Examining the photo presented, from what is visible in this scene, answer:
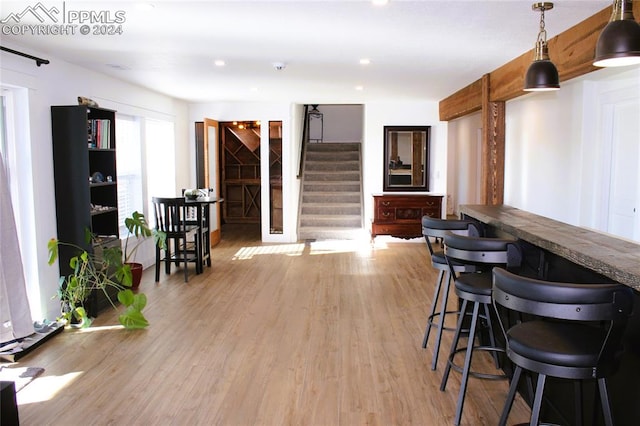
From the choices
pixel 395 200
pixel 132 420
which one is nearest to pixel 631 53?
pixel 132 420

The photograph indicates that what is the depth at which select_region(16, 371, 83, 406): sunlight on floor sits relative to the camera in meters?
3.07

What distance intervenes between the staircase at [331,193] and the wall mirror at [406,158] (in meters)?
0.91

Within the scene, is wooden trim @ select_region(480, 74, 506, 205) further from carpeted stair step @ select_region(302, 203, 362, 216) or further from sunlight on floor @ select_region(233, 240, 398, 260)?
carpeted stair step @ select_region(302, 203, 362, 216)

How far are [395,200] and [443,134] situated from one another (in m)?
1.45

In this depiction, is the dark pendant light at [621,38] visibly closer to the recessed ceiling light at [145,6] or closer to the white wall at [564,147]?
the recessed ceiling light at [145,6]

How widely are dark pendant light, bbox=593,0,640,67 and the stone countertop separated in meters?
0.86

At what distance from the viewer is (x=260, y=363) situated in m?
3.59

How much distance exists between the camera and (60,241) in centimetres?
463

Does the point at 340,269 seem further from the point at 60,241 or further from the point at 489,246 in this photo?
the point at 489,246

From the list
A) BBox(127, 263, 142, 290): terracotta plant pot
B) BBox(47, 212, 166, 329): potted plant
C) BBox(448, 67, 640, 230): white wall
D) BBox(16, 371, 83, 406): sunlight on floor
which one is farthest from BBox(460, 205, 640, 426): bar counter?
BBox(127, 263, 142, 290): terracotta plant pot

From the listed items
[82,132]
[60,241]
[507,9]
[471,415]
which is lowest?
[471,415]

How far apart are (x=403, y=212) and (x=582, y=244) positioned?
5.69 meters

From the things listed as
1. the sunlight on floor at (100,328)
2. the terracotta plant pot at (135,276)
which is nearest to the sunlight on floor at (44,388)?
the sunlight on floor at (100,328)

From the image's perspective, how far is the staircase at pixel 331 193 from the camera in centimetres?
878
